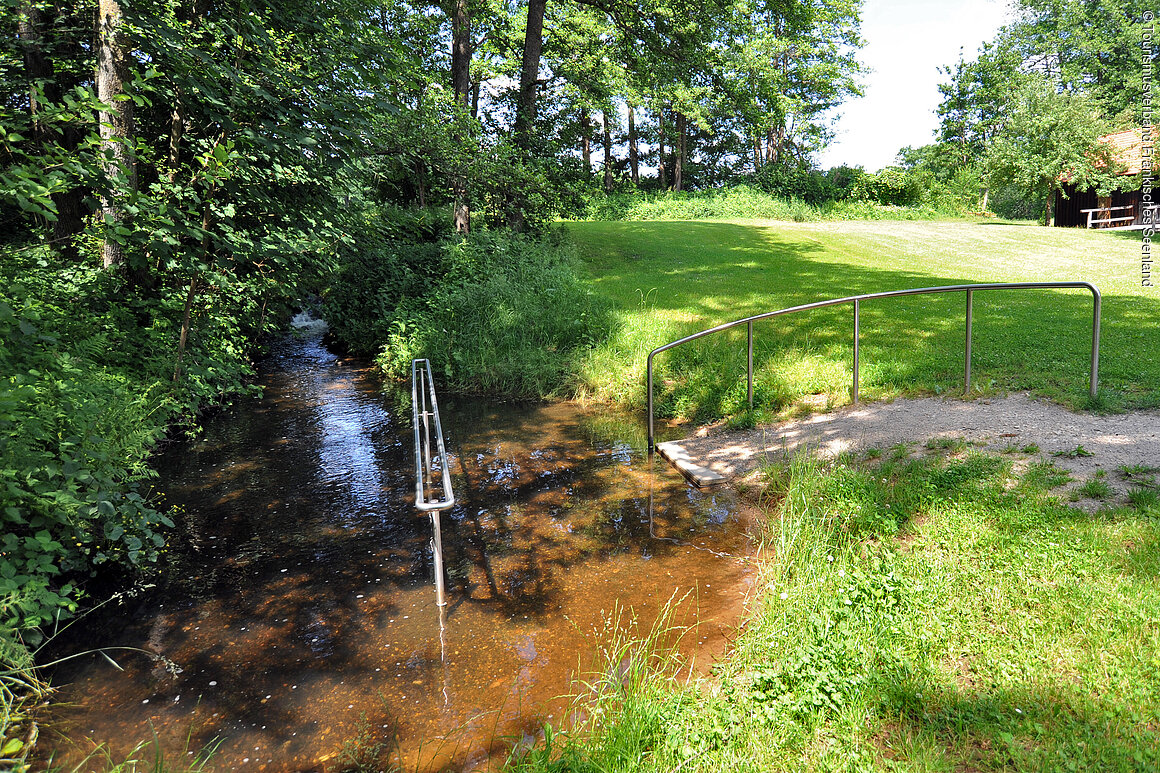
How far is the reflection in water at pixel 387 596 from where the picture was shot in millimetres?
3717

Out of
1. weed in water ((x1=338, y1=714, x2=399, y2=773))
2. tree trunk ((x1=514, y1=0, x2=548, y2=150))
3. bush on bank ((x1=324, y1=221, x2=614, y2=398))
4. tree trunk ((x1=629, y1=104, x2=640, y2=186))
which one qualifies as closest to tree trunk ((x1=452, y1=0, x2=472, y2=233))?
bush on bank ((x1=324, y1=221, x2=614, y2=398))

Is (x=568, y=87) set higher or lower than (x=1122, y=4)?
lower

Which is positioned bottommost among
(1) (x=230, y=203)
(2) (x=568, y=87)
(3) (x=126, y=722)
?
(3) (x=126, y=722)

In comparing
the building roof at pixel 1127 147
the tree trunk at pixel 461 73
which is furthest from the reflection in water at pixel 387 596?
the building roof at pixel 1127 147

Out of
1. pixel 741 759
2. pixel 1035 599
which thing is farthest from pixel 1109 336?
pixel 741 759

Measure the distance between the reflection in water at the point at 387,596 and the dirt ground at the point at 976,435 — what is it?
3.19ft

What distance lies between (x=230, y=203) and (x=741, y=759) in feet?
23.6

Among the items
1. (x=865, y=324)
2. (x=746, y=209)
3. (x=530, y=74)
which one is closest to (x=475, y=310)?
(x=865, y=324)

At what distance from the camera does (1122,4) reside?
142 ft

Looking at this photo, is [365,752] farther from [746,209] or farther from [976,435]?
[746,209]

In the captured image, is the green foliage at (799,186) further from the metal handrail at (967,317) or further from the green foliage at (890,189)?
the metal handrail at (967,317)

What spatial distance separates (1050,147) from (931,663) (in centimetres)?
3231

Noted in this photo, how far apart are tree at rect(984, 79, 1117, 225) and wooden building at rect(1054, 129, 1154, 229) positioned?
527mm

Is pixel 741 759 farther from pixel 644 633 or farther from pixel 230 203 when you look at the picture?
pixel 230 203
